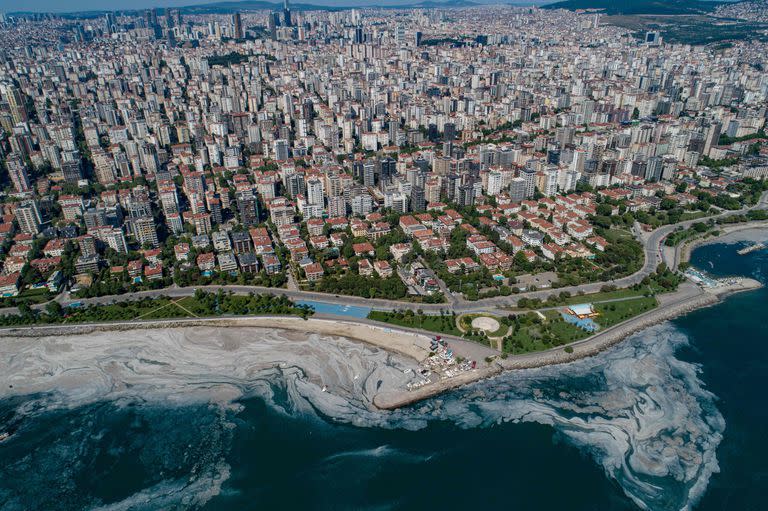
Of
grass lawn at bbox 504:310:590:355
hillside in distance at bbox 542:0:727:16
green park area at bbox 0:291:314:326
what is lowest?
green park area at bbox 0:291:314:326

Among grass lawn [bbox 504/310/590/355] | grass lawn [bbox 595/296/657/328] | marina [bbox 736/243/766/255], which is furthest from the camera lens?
marina [bbox 736/243/766/255]

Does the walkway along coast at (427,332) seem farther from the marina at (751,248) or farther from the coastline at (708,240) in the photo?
the marina at (751,248)

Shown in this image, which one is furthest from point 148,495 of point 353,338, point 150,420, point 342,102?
point 342,102

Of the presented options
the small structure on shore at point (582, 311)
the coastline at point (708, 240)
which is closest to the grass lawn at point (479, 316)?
the small structure on shore at point (582, 311)

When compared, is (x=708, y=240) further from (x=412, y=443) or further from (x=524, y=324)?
(x=412, y=443)

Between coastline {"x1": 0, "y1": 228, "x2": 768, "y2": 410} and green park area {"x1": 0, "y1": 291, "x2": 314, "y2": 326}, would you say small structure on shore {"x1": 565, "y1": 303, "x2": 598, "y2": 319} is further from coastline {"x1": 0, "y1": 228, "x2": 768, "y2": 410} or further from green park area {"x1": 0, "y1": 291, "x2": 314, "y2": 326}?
green park area {"x1": 0, "y1": 291, "x2": 314, "y2": 326}

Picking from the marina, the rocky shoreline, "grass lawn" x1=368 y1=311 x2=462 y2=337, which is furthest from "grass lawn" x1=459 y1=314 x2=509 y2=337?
the marina
